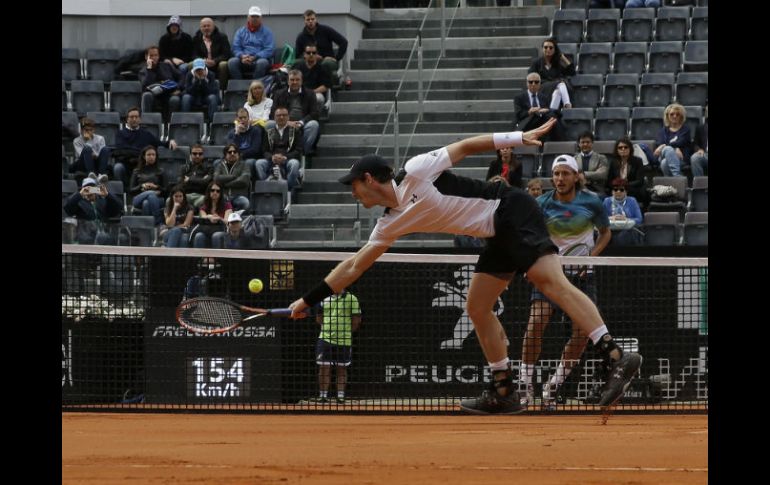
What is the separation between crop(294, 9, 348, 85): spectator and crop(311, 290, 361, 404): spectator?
765 centimetres

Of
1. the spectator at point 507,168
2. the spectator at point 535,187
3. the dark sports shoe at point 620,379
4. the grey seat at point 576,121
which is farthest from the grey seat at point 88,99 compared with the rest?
the dark sports shoe at point 620,379

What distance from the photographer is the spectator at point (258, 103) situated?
20859 mm

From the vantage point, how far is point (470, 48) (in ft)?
73.5

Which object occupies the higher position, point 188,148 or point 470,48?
point 470,48

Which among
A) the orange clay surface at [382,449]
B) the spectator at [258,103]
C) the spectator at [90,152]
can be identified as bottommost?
the orange clay surface at [382,449]

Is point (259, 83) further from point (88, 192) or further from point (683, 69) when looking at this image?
point (683, 69)

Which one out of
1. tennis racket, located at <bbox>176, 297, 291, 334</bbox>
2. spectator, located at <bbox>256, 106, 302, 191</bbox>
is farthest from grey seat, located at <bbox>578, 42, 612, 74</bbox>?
tennis racket, located at <bbox>176, 297, 291, 334</bbox>

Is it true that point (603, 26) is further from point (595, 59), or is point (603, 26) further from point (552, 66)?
point (552, 66)

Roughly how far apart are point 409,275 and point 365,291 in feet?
1.68

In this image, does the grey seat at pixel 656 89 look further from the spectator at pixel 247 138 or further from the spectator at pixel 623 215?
the spectator at pixel 247 138

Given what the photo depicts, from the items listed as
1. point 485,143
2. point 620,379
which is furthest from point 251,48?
point 620,379

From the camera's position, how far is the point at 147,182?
1967cm

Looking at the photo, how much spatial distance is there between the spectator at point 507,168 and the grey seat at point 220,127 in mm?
4873
